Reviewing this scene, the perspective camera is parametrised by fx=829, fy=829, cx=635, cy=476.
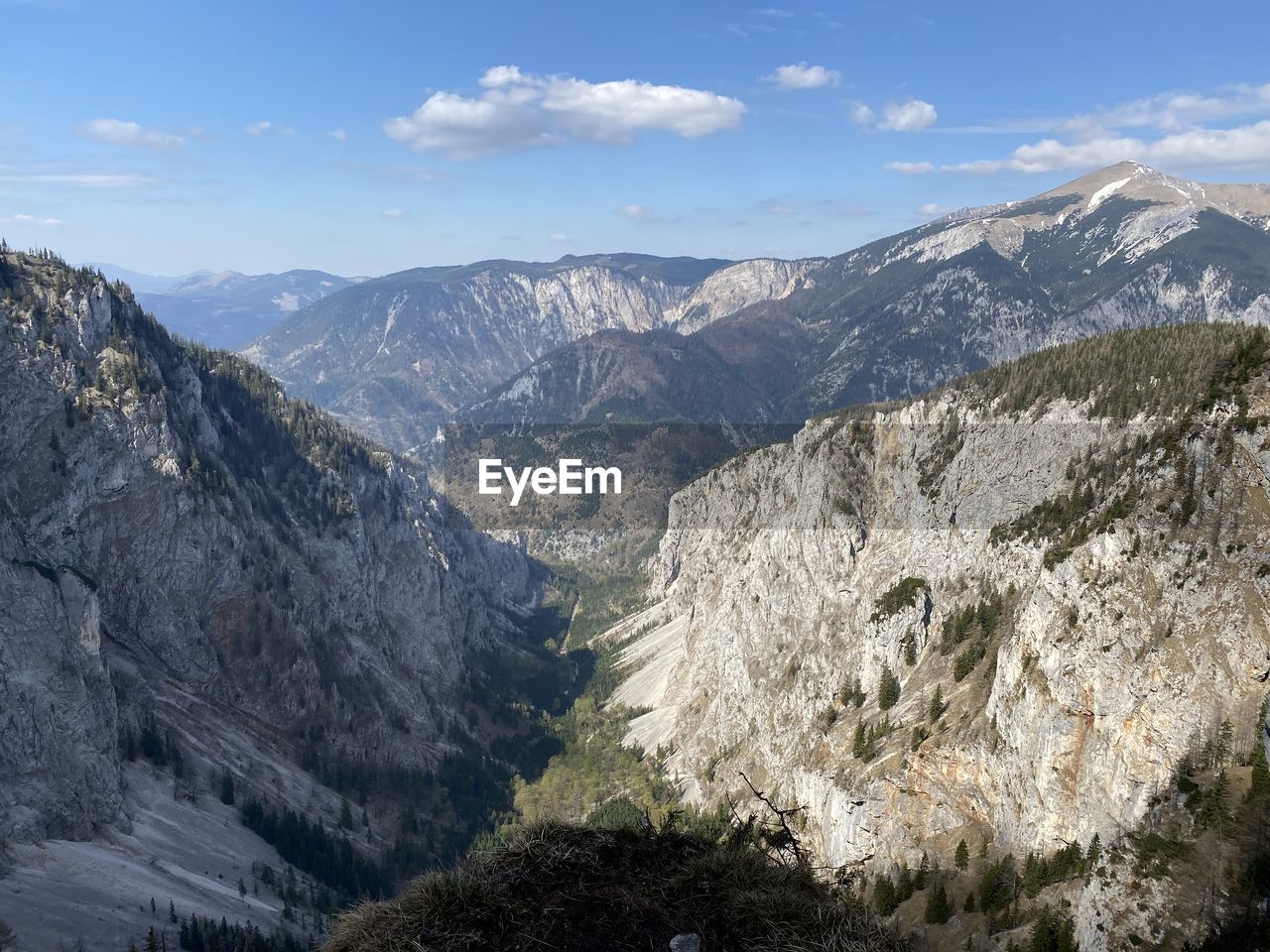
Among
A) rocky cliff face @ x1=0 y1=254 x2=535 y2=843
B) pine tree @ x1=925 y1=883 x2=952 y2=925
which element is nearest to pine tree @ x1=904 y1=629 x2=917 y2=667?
pine tree @ x1=925 y1=883 x2=952 y2=925

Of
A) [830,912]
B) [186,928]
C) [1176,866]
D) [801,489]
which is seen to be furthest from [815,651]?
[830,912]

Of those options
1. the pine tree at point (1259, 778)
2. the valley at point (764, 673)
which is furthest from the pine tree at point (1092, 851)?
the pine tree at point (1259, 778)

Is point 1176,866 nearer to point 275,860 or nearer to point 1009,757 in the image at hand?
point 1009,757

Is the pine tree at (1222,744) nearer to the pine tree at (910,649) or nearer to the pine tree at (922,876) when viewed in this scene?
the pine tree at (922,876)

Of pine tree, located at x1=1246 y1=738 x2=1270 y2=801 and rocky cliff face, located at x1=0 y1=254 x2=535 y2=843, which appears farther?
rocky cliff face, located at x1=0 y1=254 x2=535 y2=843

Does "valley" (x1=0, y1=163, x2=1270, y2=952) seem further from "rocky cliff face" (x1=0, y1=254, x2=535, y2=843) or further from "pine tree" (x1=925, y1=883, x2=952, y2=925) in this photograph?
"rocky cliff face" (x1=0, y1=254, x2=535, y2=843)

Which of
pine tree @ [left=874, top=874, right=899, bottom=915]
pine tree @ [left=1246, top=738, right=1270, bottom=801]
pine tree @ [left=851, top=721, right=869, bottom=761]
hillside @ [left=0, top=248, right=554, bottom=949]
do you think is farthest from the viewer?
hillside @ [left=0, top=248, right=554, bottom=949]

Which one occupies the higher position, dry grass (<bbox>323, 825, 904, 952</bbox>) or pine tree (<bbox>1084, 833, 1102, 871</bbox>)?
dry grass (<bbox>323, 825, 904, 952</bbox>)
